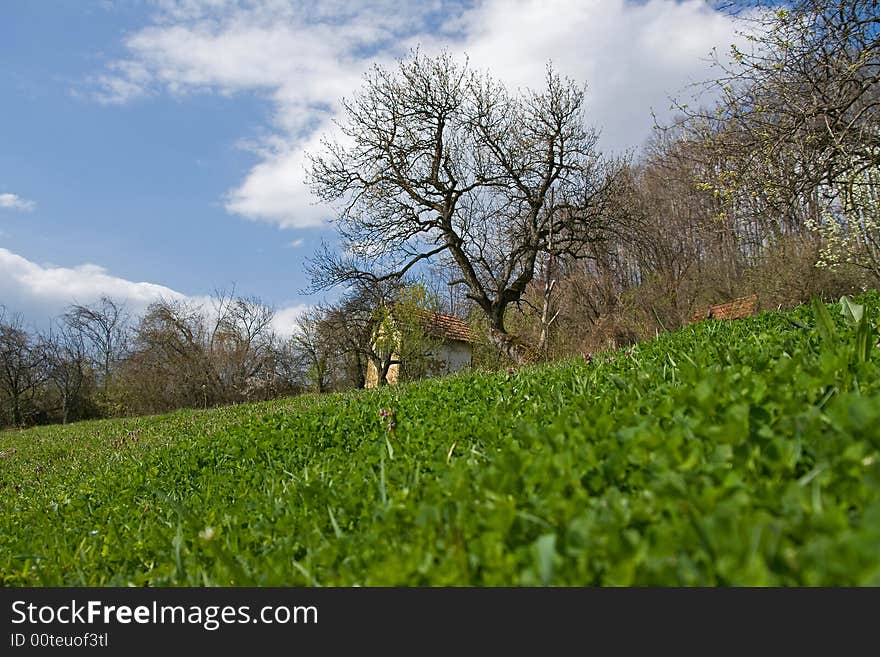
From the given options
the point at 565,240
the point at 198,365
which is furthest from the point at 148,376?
the point at 565,240

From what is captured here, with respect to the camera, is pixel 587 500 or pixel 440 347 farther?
pixel 440 347

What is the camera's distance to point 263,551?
210 centimetres

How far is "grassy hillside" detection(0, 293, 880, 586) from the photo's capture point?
1.00 metres

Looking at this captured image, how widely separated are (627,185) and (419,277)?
11.6m

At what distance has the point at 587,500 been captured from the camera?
132 cm

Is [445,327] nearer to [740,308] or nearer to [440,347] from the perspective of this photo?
[440,347]

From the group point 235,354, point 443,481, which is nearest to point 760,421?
point 443,481

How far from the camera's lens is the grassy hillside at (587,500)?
100 cm

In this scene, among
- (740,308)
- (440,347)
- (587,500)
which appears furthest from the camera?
(440,347)

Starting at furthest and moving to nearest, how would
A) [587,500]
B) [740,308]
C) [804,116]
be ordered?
[740,308] → [804,116] → [587,500]

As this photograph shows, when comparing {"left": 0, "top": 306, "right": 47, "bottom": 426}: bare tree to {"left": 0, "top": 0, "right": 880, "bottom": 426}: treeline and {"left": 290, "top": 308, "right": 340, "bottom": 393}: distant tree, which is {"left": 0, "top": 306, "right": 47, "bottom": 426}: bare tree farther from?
{"left": 290, "top": 308, "right": 340, "bottom": 393}: distant tree

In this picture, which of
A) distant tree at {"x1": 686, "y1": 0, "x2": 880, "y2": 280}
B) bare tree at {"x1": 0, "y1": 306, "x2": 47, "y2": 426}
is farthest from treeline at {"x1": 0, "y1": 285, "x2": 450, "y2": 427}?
distant tree at {"x1": 686, "y1": 0, "x2": 880, "y2": 280}

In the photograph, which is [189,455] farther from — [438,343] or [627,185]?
[438,343]
